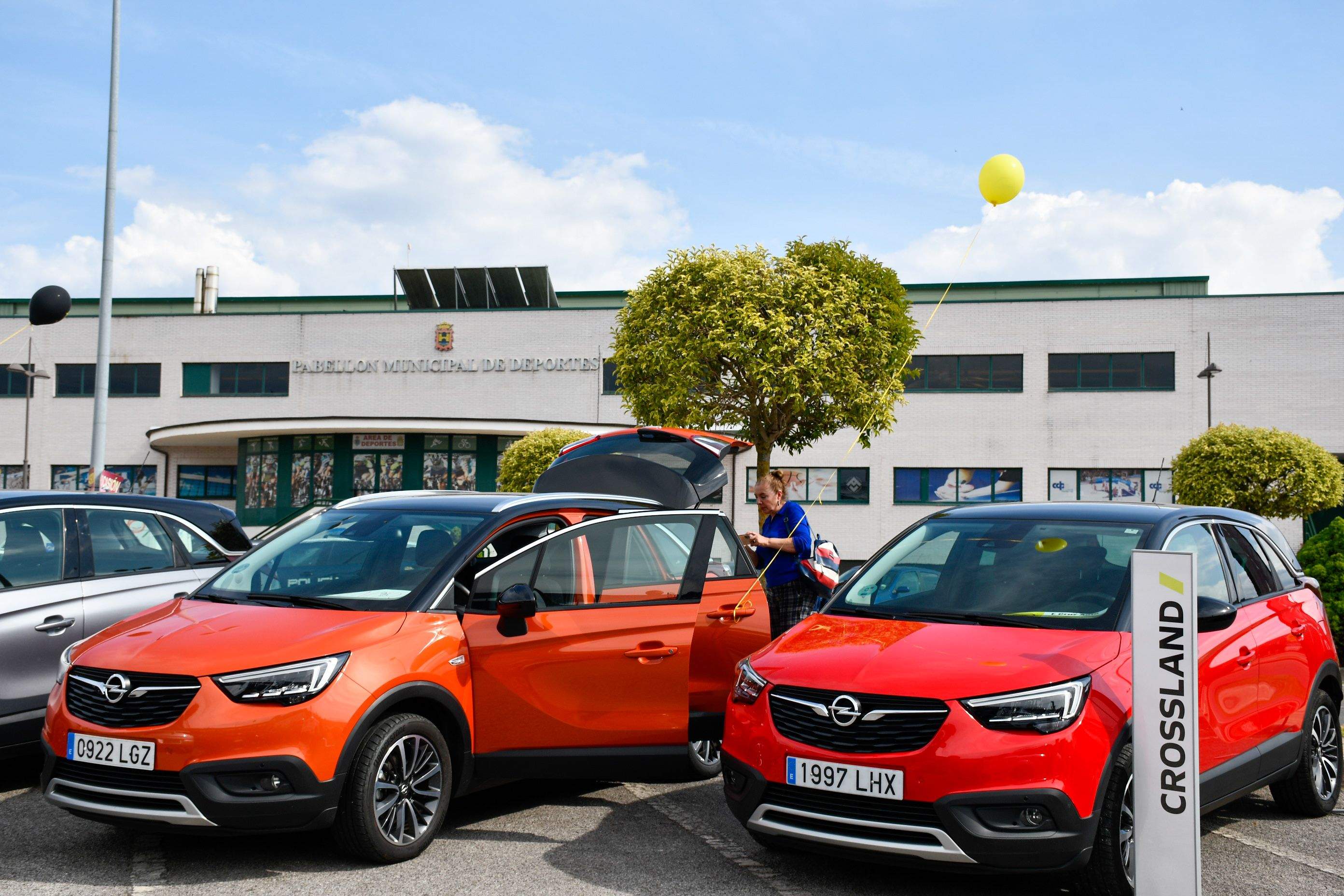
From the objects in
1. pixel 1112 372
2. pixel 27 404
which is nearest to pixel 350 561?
pixel 1112 372

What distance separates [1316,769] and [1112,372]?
31.4 metres

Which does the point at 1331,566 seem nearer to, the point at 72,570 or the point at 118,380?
the point at 72,570

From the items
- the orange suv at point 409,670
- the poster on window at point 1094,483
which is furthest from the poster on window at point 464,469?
the orange suv at point 409,670

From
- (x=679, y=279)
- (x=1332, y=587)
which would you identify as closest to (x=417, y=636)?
(x=1332, y=587)

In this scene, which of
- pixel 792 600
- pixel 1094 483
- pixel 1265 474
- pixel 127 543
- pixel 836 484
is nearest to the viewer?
pixel 127 543

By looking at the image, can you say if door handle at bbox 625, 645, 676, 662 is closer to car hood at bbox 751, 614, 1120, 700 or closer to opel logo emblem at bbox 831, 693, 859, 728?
car hood at bbox 751, 614, 1120, 700

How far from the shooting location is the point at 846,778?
426cm

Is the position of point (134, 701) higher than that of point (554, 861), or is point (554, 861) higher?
point (134, 701)

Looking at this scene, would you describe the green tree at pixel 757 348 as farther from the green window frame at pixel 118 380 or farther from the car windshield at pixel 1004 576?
the green window frame at pixel 118 380

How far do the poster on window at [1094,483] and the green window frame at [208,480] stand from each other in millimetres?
28181

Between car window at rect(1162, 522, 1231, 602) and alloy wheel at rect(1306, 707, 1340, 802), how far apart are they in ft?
3.84

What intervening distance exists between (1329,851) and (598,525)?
3800 mm

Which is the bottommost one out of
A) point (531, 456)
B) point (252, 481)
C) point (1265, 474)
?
point (252, 481)

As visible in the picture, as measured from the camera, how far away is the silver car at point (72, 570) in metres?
5.93
